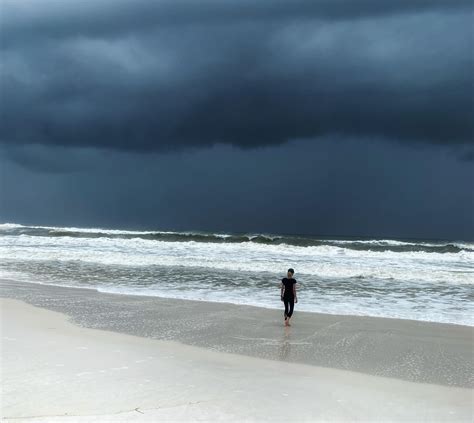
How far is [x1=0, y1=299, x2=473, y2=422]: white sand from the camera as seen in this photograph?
206 inches

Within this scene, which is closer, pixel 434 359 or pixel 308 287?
pixel 434 359

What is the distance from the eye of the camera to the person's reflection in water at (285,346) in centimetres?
837

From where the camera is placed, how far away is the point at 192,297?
15.0 meters

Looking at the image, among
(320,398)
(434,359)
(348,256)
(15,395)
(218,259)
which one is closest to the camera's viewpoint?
(15,395)

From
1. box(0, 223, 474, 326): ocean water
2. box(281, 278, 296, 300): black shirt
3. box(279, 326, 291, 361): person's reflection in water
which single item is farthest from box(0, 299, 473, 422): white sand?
box(0, 223, 474, 326): ocean water

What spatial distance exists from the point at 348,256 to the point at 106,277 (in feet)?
60.3

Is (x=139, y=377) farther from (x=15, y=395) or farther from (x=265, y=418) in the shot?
(x=265, y=418)

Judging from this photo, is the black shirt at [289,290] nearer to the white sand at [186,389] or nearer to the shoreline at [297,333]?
the shoreline at [297,333]

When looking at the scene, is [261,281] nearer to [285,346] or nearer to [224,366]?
[285,346]

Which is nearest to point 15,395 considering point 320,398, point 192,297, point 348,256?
point 320,398

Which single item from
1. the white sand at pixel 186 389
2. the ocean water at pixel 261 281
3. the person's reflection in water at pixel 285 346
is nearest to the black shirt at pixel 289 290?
the person's reflection in water at pixel 285 346

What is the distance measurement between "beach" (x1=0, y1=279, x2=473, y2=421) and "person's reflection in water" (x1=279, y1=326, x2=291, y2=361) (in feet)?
0.06

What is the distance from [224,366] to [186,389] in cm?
147

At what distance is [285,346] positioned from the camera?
360 inches
